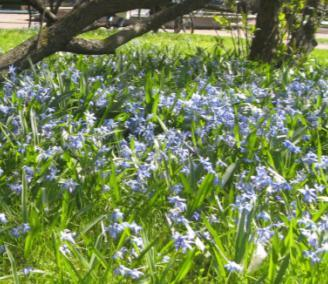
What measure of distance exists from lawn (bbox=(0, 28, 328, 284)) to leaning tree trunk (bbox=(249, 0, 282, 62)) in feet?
7.43

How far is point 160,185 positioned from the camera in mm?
2881

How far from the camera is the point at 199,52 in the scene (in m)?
6.94

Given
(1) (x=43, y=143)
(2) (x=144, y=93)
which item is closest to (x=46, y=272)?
(1) (x=43, y=143)

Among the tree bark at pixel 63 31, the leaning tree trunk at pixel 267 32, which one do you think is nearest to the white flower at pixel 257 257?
the tree bark at pixel 63 31

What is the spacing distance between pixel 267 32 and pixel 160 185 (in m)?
4.54

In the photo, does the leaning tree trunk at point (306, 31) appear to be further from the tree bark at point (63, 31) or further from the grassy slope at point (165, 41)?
the grassy slope at point (165, 41)

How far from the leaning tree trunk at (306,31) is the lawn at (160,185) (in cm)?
246

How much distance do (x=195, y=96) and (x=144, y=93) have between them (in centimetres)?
57

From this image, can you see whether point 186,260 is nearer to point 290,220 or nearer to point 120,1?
point 290,220

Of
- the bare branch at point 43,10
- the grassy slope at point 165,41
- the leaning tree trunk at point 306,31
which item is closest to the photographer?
the bare branch at point 43,10

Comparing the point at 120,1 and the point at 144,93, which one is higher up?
the point at 120,1

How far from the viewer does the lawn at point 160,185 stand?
7.67ft

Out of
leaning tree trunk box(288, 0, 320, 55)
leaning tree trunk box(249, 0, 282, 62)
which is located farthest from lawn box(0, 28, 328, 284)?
leaning tree trunk box(288, 0, 320, 55)

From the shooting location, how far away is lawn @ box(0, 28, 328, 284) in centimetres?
234
